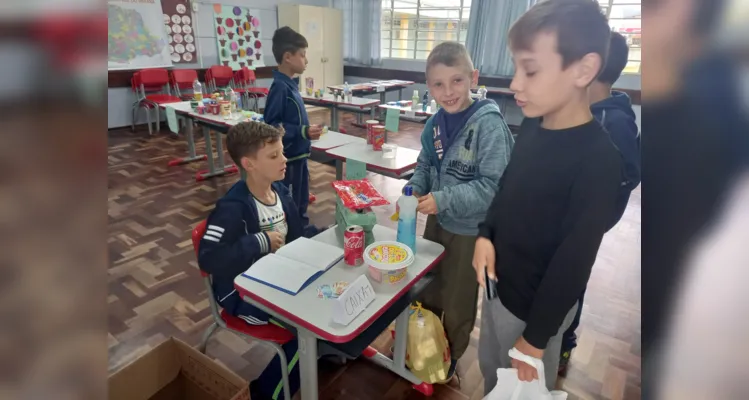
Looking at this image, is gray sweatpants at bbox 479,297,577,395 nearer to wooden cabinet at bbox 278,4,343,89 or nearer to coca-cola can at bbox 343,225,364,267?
coca-cola can at bbox 343,225,364,267

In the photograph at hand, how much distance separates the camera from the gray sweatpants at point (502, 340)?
3.57 ft

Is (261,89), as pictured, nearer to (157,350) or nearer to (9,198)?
(157,350)

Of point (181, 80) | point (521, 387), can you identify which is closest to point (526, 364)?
point (521, 387)

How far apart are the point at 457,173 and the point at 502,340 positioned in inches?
22.6

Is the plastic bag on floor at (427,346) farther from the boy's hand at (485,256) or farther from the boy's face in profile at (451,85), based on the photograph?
the boy's face in profile at (451,85)

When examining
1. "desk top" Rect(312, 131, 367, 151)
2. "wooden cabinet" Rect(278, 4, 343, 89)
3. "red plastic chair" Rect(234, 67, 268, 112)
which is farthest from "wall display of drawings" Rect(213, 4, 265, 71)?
"desk top" Rect(312, 131, 367, 151)

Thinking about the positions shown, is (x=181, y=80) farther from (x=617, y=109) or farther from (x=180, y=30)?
(x=617, y=109)

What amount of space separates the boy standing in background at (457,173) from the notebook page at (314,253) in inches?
12.5

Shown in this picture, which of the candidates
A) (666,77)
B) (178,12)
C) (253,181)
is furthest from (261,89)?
(666,77)

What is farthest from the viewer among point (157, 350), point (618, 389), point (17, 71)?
point (618, 389)

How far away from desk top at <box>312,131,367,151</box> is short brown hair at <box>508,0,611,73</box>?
2.15 m

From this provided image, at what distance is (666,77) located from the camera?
7.6 inches

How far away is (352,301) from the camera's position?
3.57 feet

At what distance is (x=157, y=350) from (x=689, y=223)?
4.53 feet
